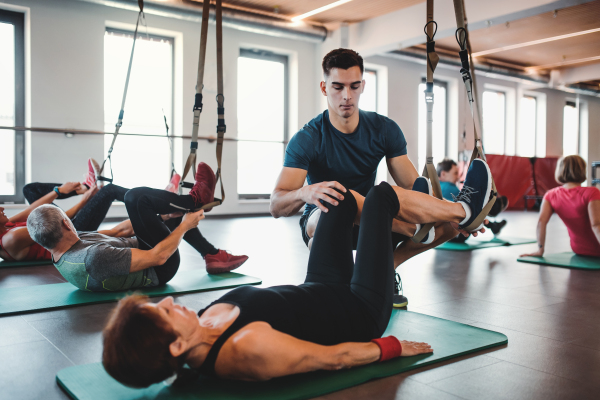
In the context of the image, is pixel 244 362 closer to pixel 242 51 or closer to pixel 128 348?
pixel 128 348

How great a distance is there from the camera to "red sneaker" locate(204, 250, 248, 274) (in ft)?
11.5

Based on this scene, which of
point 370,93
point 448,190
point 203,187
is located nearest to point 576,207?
point 448,190

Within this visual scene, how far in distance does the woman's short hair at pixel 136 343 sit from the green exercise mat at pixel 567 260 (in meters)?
3.58

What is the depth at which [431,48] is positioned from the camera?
238 centimetres

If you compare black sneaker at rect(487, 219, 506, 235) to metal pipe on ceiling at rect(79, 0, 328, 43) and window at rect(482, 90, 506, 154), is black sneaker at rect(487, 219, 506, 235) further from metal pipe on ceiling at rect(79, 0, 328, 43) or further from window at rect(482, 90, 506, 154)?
window at rect(482, 90, 506, 154)

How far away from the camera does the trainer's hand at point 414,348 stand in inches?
72.3

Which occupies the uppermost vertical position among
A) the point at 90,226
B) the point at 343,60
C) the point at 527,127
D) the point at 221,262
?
the point at 527,127

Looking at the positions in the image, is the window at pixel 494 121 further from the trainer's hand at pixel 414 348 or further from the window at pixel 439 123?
the trainer's hand at pixel 414 348

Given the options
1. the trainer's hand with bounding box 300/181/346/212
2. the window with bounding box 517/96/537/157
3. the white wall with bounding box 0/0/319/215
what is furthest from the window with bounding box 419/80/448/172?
the trainer's hand with bounding box 300/181/346/212

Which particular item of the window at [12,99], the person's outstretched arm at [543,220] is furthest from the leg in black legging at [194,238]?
the window at [12,99]

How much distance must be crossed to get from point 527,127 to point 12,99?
11.6 meters

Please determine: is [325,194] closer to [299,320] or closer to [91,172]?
[299,320]

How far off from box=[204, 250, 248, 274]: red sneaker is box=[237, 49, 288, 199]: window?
5.49m

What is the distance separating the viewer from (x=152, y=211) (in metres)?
2.99
